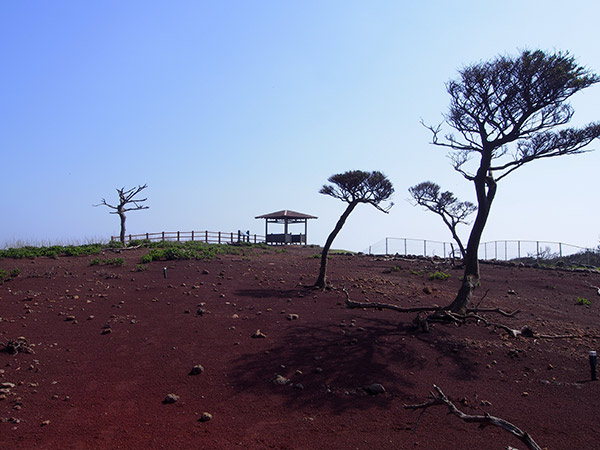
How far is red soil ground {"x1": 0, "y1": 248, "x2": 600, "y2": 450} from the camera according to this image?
520 cm

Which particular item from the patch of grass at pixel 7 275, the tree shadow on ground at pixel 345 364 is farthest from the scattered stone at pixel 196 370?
the patch of grass at pixel 7 275

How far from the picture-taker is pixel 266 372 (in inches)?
267

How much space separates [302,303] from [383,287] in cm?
342

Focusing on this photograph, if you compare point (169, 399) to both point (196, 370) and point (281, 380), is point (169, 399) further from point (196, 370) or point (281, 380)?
point (281, 380)

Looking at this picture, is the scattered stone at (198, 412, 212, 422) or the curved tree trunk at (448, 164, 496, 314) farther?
the curved tree trunk at (448, 164, 496, 314)

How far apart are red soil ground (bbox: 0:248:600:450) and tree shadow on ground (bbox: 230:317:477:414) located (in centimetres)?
3

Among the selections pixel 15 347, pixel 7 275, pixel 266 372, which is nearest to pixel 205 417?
pixel 266 372

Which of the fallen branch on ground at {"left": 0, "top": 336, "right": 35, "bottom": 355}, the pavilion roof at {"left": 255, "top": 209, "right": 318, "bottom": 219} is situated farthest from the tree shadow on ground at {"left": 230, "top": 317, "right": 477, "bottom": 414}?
the pavilion roof at {"left": 255, "top": 209, "right": 318, "bottom": 219}

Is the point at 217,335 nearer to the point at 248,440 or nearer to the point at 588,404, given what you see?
the point at 248,440

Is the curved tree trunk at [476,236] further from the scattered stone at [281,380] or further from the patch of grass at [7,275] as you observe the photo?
the patch of grass at [7,275]

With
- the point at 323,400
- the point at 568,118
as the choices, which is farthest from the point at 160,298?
the point at 568,118

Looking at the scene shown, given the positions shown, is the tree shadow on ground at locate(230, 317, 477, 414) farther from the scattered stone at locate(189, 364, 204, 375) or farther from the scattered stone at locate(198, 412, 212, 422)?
the scattered stone at locate(198, 412, 212, 422)

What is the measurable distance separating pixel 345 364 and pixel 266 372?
4.04ft

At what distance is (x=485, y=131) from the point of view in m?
10.7
